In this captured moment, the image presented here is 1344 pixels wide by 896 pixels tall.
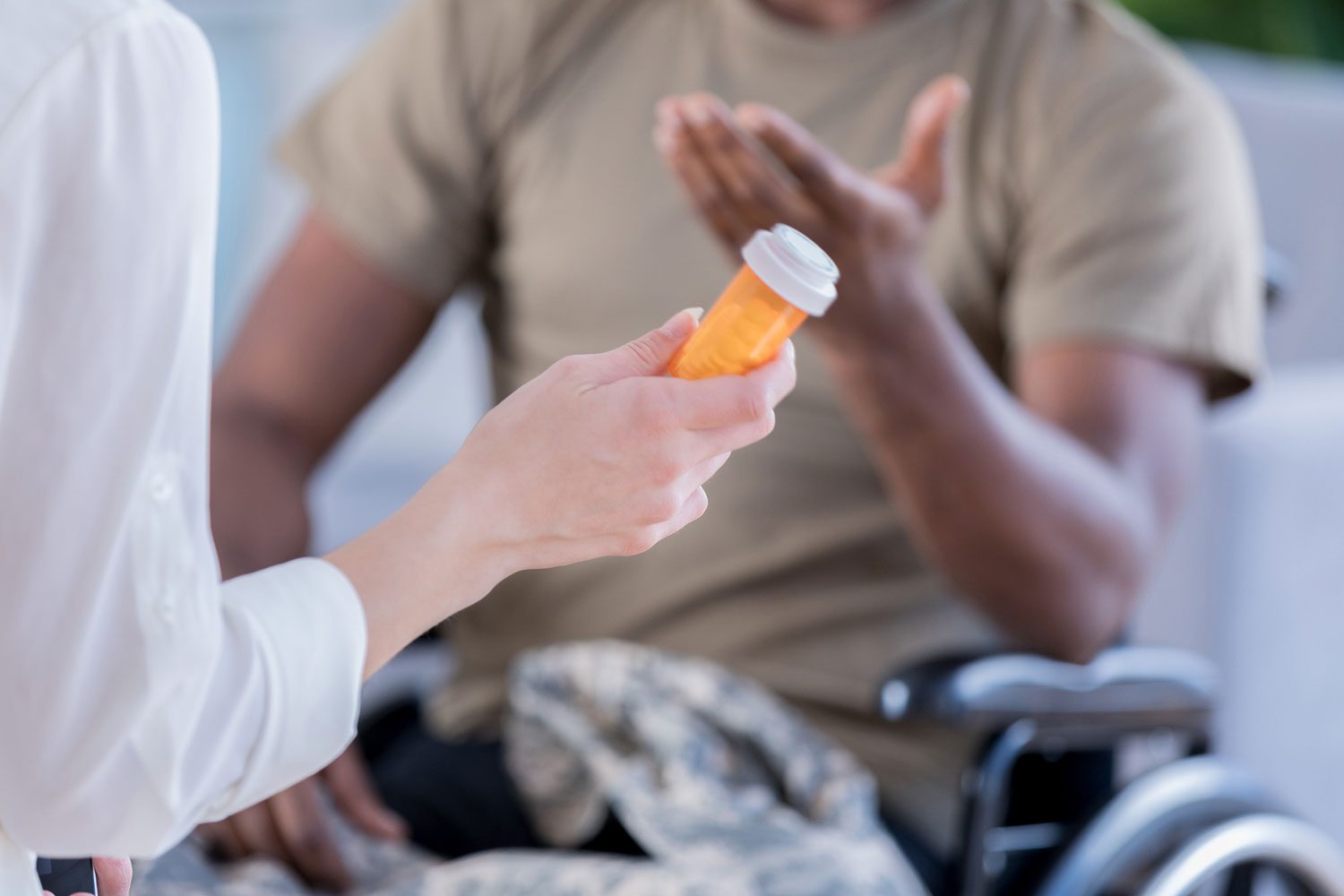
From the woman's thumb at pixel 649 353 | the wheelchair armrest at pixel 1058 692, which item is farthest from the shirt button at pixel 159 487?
the wheelchair armrest at pixel 1058 692

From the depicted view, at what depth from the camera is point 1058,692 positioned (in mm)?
782

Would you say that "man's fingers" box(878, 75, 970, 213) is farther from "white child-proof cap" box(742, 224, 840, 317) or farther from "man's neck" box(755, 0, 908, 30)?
"white child-proof cap" box(742, 224, 840, 317)

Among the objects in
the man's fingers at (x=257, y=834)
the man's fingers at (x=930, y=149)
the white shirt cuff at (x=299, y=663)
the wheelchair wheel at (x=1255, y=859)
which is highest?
the white shirt cuff at (x=299, y=663)

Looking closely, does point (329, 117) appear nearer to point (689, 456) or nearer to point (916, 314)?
point (916, 314)

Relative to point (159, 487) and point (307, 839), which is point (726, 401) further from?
point (307, 839)

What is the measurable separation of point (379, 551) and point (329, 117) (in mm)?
683

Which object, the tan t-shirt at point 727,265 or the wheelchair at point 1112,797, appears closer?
the wheelchair at point 1112,797

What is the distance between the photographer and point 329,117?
3.34 feet

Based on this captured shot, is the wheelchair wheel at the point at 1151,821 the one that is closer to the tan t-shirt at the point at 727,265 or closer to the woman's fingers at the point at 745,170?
the tan t-shirt at the point at 727,265

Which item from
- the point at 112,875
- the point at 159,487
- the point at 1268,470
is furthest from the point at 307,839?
the point at 1268,470

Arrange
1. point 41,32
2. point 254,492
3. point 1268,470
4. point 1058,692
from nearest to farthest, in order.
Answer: point 41,32 → point 1058,692 → point 254,492 → point 1268,470

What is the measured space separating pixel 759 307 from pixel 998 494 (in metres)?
0.45

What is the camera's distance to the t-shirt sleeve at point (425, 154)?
3.18ft

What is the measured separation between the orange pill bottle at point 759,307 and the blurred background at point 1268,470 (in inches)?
27.9
